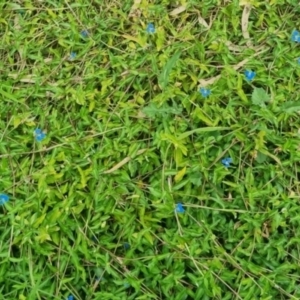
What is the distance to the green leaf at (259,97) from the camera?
1.92 m

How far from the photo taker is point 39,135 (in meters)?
1.96

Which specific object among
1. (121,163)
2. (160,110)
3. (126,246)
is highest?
(160,110)

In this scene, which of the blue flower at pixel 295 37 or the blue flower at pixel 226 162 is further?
the blue flower at pixel 295 37

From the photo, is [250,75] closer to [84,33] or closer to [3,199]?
[84,33]

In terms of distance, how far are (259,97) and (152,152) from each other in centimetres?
42

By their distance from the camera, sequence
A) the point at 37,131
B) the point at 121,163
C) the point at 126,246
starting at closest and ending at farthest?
the point at 126,246 → the point at 121,163 → the point at 37,131

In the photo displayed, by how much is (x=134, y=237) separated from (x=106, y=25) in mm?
898

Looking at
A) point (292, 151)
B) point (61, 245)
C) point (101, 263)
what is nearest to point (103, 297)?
point (101, 263)

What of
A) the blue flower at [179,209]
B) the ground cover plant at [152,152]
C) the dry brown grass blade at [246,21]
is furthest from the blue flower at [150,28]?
the blue flower at [179,209]

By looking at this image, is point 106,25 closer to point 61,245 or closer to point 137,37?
point 137,37

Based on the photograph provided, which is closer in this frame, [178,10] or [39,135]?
[39,135]

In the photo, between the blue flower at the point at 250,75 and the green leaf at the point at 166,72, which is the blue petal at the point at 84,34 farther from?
the blue flower at the point at 250,75

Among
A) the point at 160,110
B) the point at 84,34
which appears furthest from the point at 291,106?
the point at 84,34

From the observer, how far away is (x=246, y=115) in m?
1.93
